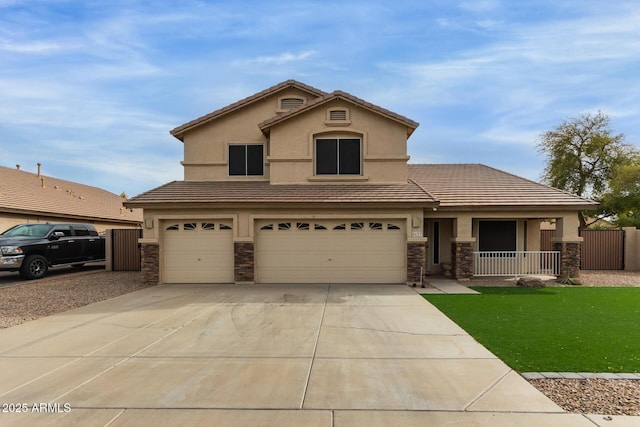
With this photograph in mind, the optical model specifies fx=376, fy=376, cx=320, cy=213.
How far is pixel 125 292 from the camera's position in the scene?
471 inches

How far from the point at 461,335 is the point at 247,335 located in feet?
13.3

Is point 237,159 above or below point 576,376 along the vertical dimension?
above

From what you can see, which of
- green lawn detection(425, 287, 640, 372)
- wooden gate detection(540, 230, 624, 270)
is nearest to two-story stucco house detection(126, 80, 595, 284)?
green lawn detection(425, 287, 640, 372)

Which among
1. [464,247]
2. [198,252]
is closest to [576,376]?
[464,247]

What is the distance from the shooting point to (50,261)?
15.2 m

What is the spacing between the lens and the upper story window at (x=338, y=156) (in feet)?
45.9

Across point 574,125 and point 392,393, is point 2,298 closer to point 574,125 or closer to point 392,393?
point 392,393

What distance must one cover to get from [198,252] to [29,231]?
24.7 feet

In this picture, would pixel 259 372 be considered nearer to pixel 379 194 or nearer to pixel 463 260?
pixel 379 194

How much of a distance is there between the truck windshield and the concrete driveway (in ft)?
26.3

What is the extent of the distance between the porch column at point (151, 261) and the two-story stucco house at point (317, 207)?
50 mm

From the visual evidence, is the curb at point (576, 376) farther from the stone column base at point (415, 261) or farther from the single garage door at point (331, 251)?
the single garage door at point (331, 251)

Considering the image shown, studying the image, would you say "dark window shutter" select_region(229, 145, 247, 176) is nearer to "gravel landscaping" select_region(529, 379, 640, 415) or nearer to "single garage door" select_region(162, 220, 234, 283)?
"single garage door" select_region(162, 220, 234, 283)

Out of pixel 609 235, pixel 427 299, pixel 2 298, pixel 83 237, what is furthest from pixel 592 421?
pixel 83 237
